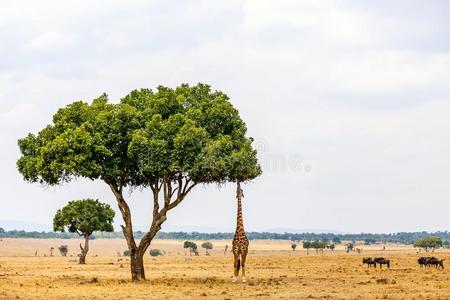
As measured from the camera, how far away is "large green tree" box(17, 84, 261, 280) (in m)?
42.9

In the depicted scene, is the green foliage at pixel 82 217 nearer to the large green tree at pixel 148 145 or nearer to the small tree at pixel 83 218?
the small tree at pixel 83 218

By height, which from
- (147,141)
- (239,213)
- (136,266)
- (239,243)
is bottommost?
(136,266)

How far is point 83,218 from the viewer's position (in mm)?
81688

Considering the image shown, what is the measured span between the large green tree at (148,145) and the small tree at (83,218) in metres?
35.0

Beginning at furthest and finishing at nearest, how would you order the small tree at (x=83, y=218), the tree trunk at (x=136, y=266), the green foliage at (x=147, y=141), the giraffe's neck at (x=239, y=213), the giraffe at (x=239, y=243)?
the small tree at (x=83, y=218) < the tree trunk at (x=136, y=266) < the giraffe's neck at (x=239, y=213) < the giraffe at (x=239, y=243) < the green foliage at (x=147, y=141)

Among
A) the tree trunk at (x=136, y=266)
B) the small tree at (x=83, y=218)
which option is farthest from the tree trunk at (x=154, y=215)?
the small tree at (x=83, y=218)

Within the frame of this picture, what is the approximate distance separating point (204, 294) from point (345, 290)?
8.15 m

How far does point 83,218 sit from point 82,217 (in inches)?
6.3

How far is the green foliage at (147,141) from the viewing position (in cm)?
4291

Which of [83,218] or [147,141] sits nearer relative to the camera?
[147,141]

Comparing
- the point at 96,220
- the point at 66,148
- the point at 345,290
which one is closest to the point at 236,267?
the point at 345,290

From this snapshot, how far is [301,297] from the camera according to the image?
36562 millimetres

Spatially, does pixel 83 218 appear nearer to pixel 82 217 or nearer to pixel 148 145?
pixel 82 217

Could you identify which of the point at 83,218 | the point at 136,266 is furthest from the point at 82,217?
the point at 136,266
